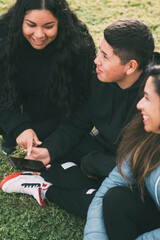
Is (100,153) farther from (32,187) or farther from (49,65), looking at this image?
(49,65)

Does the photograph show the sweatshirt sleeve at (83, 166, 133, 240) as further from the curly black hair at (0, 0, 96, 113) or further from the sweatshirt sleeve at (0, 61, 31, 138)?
the sweatshirt sleeve at (0, 61, 31, 138)

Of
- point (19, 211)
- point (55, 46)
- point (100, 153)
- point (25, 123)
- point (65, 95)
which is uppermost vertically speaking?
point (55, 46)

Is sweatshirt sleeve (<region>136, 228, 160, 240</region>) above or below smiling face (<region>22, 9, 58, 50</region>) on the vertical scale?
below

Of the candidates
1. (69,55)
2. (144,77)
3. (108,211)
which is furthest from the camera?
(69,55)

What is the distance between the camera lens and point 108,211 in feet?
6.98

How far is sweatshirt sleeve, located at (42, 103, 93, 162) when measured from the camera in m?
2.84

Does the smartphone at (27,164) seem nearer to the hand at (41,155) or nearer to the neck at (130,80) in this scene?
the hand at (41,155)

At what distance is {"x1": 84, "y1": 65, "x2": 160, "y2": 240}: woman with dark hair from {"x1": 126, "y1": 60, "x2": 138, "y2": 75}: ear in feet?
1.22

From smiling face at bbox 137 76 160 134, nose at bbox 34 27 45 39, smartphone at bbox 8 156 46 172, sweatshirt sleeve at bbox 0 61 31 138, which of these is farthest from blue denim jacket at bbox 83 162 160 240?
nose at bbox 34 27 45 39

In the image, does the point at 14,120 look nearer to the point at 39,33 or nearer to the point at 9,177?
the point at 9,177

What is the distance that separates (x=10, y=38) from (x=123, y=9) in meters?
3.56

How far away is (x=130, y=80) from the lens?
2.56 m

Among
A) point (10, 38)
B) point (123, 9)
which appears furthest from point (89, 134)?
point (123, 9)

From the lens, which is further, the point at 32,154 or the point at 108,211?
the point at 32,154
